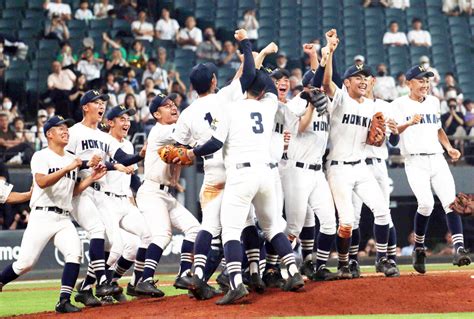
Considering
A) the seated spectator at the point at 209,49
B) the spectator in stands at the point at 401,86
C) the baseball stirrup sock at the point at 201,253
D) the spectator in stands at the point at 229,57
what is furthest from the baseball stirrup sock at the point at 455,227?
the seated spectator at the point at 209,49

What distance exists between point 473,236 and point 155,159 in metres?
9.59

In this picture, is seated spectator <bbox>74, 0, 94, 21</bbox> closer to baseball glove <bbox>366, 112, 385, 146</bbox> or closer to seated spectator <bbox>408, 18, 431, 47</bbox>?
seated spectator <bbox>408, 18, 431, 47</bbox>

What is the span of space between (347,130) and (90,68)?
9135mm

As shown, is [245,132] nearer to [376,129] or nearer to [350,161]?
[350,161]

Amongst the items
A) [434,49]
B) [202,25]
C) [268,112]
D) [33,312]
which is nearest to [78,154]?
[33,312]

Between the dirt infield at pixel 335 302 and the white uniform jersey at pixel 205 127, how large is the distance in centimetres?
123

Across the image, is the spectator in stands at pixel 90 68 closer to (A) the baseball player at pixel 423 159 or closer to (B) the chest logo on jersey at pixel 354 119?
(A) the baseball player at pixel 423 159

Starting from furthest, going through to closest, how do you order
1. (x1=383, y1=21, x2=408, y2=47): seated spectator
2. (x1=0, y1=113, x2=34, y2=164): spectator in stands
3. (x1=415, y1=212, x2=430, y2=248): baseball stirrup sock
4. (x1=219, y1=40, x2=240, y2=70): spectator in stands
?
(x1=383, y1=21, x2=408, y2=47): seated spectator < (x1=219, y1=40, x2=240, y2=70): spectator in stands < (x1=0, y1=113, x2=34, y2=164): spectator in stands < (x1=415, y1=212, x2=430, y2=248): baseball stirrup sock

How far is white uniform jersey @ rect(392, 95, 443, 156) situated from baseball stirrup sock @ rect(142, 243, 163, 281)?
345 cm

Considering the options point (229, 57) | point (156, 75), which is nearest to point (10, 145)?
point (156, 75)

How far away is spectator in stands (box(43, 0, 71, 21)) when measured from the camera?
20.0 m

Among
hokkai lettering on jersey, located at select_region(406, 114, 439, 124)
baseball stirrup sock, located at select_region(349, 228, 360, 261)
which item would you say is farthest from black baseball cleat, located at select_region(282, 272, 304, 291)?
hokkai lettering on jersey, located at select_region(406, 114, 439, 124)

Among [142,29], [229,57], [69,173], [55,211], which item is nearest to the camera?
[55,211]

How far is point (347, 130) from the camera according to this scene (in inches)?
410
